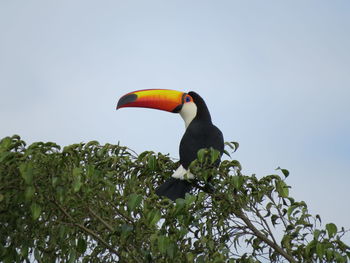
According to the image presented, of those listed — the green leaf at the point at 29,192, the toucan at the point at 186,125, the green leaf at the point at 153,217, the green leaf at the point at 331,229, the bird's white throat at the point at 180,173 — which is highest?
the toucan at the point at 186,125

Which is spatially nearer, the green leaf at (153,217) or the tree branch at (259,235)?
the green leaf at (153,217)

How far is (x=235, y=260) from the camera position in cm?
612

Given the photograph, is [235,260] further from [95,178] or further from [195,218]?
[95,178]

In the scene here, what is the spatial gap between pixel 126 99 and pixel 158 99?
639 millimetres

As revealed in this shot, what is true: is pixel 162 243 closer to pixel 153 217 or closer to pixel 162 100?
pixel 153 217

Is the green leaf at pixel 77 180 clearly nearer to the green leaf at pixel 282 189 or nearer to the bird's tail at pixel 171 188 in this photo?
the green leaf at pixel 282 189

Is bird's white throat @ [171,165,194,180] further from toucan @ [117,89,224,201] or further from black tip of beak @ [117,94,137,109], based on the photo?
black tip of beak @ [117,94,137,109]

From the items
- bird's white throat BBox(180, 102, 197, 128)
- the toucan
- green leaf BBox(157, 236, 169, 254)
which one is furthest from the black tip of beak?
green leaf BBox(157, 236, 169, 254)

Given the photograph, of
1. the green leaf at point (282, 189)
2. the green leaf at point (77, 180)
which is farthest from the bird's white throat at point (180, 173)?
the green leaf at point (77, 180)

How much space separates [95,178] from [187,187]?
308cm

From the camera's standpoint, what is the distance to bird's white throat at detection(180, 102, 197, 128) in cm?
1049

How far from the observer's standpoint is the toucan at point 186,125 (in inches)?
320

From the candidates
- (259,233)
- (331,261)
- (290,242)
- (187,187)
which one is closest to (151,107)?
(187,187)

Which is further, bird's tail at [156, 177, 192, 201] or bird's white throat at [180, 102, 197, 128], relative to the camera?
bird's white throat at [180, 102, 197, 128]
